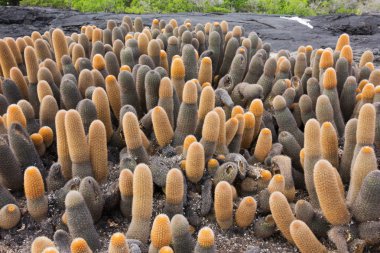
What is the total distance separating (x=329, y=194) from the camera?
1806 millimetres

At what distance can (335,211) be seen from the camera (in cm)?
186

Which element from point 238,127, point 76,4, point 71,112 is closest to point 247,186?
point 238,127

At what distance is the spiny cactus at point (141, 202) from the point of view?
5.94ft

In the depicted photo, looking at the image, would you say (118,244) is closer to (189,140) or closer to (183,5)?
(189,140)

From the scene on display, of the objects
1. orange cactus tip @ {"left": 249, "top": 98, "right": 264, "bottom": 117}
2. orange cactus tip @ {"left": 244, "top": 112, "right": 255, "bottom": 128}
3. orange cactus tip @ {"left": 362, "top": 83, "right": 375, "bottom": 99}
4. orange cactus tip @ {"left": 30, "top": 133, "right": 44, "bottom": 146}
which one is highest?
orange cactus tip @ {"left": 362, "top": 83, "right": 375, "bottom": 99}

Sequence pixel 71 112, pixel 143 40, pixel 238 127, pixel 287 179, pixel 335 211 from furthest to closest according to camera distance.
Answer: pixel 143 40 → pixel 238 127 → pixel 287 179 → pixel 71 112 → pixel 335 211

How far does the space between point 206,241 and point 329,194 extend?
1.76ft

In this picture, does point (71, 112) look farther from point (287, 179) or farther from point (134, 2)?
point (134, 2)

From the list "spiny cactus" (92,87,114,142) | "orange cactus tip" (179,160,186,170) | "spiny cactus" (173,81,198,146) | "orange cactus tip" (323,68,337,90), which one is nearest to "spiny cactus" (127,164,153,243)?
"orange cactus tip" (179,160,186,170)

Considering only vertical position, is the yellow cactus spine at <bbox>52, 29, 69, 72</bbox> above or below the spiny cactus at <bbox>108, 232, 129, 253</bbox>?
above

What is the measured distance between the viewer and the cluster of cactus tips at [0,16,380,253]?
72.8 inches

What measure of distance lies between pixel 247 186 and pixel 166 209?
0.46m

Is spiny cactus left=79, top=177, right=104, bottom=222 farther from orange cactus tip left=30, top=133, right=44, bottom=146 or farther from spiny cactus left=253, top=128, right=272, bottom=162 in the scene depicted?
spiny cactus left=253, top=128, right=272, bottom=162

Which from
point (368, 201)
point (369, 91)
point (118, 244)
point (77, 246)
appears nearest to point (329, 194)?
point (368, 201)
